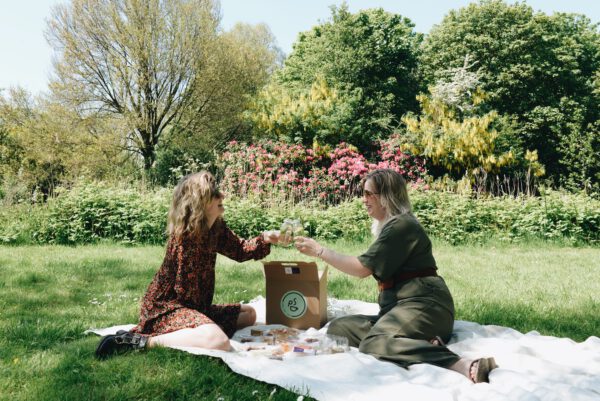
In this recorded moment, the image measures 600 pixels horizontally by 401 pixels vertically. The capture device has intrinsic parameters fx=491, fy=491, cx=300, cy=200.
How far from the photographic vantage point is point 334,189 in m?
13.4

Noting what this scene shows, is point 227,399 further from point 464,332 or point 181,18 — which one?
point 181,18

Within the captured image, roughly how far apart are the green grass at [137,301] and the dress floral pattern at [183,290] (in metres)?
0.27

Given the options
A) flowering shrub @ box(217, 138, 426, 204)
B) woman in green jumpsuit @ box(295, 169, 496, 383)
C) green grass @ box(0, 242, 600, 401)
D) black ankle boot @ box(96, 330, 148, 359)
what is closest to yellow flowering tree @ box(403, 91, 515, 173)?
flowering shrub @ box(217, 138, 426, 204)

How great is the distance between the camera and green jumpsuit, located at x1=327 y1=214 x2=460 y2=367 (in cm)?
295

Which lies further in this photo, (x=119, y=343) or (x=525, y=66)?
(x=525, y=66)

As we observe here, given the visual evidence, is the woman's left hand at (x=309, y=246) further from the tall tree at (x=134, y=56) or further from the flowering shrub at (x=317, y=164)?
the tall tree at (x=134, y=56)

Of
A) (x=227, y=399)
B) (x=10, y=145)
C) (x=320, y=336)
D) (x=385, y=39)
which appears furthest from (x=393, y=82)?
(x=227, y=399)

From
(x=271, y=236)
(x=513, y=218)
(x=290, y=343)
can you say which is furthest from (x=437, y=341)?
(x=513, y=218)

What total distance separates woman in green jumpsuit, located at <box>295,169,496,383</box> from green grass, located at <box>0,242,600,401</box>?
32.0 inches

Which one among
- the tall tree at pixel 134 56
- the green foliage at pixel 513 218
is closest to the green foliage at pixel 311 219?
the green foliage at pixel 513 218

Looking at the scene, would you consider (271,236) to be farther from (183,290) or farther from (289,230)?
(183,290)

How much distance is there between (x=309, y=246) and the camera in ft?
11.3

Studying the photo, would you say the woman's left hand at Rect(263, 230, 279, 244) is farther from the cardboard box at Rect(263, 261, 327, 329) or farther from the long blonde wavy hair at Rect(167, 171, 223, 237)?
the long blonde wavy hair at Rect(167, 171, 223, 237)

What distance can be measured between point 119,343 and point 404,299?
1.79 metres
